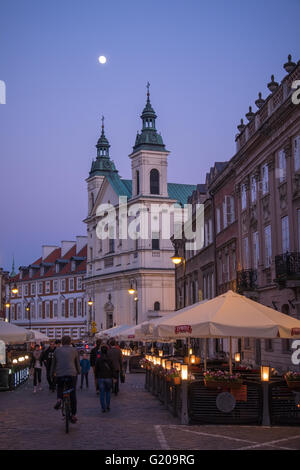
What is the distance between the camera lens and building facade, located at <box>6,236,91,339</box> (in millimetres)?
107569

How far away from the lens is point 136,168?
9006 centimetres

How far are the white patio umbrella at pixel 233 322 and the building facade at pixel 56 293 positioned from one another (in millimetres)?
83698

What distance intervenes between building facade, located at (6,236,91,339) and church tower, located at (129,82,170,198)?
21.1 meters

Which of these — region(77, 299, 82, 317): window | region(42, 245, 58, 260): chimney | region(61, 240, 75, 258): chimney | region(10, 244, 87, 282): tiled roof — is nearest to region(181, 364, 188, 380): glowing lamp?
region(77, 299, 82, 317): window

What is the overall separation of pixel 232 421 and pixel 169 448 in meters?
3.51

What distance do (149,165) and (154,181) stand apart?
6.49 ft

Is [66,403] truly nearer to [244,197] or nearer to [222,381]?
[222,381]

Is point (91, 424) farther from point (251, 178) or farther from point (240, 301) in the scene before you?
point (251, 178)

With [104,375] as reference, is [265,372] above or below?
above

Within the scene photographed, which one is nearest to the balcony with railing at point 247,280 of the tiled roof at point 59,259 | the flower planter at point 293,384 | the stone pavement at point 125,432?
the stone pavement at point 125,432

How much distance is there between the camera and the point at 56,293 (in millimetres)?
113688

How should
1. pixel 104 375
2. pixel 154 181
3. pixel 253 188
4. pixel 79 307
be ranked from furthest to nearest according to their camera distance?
pixel 79 307 < pixel 154 181 < pixel 253 188 < pixel 104 375

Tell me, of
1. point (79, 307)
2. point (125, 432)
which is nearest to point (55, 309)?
point (79, 307)

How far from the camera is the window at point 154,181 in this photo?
292 ft
